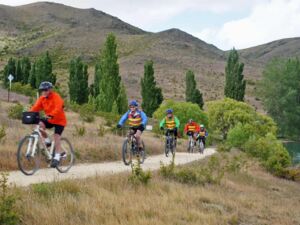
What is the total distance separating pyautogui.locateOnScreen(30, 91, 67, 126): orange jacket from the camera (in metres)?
11.3

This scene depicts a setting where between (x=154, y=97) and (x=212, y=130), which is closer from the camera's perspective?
(x=212, y=130)

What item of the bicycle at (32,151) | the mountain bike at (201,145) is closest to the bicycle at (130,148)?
the bicycle at (32,151)

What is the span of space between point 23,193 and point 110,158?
31.1ft

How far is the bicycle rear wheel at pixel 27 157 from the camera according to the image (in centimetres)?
1123

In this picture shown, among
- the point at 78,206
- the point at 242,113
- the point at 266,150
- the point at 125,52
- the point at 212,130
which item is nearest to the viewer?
the point at 78,206

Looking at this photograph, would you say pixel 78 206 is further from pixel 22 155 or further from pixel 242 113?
pixel 242 113

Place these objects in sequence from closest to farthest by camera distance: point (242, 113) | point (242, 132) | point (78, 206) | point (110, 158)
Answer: point (78, 206), point (110, 158), point (242, 132), point (242, 113)

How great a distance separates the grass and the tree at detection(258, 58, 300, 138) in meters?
70.4

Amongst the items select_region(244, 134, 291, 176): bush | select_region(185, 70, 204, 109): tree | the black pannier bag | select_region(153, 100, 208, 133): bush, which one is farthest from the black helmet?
select_region(185, 70, 204, 109): tree

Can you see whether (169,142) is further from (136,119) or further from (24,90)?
(24,90)

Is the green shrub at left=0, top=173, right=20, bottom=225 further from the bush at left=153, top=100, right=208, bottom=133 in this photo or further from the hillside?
the hillside

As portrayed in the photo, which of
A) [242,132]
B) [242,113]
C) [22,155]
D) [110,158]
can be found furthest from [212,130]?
[22,155]

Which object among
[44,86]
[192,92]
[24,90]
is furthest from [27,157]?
[192,92]

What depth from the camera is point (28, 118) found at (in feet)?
36.8
